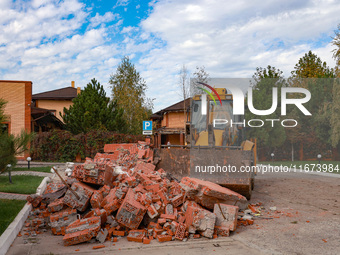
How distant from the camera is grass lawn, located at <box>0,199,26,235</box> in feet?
22.2

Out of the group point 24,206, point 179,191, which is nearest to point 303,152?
point 179,191

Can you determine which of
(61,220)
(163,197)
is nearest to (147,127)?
(163,197)

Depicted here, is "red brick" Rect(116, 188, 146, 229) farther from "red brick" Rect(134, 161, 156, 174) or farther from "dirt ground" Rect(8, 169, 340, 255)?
"red brick" Rect(134, 161, 156, 174)

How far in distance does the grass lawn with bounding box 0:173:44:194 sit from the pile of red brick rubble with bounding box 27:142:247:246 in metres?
2.51

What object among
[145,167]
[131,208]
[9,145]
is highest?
[9,145]

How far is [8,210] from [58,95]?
32.7 m

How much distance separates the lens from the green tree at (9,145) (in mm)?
6277

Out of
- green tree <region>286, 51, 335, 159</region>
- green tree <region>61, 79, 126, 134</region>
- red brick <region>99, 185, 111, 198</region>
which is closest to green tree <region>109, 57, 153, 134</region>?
green tree <region>61, 79, 126, 134</region>

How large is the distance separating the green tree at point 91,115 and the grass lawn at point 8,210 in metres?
14.9

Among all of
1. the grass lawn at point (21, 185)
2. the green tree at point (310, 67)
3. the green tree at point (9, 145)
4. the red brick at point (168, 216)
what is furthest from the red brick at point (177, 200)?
the green tree at point (310, 67)

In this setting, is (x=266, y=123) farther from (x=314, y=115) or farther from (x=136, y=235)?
(x=136, y=235)

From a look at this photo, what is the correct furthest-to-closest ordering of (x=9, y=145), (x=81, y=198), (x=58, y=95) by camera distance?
(x=58, y=95), (x=81, y=198), (x=9, y=145)

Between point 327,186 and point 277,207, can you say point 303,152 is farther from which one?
point 277,207

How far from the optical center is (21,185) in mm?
11547
